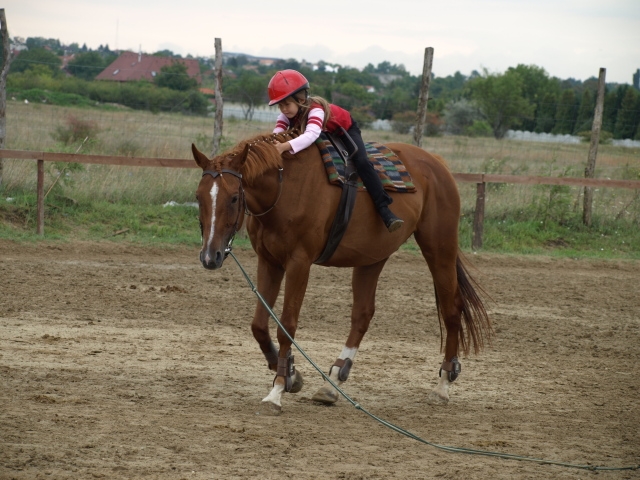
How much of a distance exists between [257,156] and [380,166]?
137 cm

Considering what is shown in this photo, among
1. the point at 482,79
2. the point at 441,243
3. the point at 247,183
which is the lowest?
the point at 441,243

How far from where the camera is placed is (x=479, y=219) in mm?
13430

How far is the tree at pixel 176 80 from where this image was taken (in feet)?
68.3

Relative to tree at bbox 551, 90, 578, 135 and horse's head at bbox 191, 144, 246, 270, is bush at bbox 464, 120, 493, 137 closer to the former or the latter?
tree at bbox 551, 90, 578, 135

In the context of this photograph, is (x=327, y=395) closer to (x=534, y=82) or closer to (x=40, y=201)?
(x=40, y=201)

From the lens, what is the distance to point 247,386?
19.9ft

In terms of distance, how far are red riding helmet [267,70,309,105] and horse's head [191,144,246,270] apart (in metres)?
0.71

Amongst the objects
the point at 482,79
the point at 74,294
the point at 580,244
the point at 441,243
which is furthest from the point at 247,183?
the point at 482,79

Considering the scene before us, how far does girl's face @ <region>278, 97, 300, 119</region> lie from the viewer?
5680 millimetres

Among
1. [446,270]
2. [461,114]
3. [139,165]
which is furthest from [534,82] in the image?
[446,270]

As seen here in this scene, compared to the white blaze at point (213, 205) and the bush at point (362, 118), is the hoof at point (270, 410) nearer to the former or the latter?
the white blaze at point (213, 205)

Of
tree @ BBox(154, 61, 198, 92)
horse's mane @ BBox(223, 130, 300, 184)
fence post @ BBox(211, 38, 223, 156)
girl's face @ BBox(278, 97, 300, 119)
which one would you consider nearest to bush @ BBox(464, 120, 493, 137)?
tree @ BBox(154, 61, 198, 92)

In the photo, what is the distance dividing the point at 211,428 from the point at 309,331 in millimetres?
3258

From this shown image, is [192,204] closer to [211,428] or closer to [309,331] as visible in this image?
[309,331]
